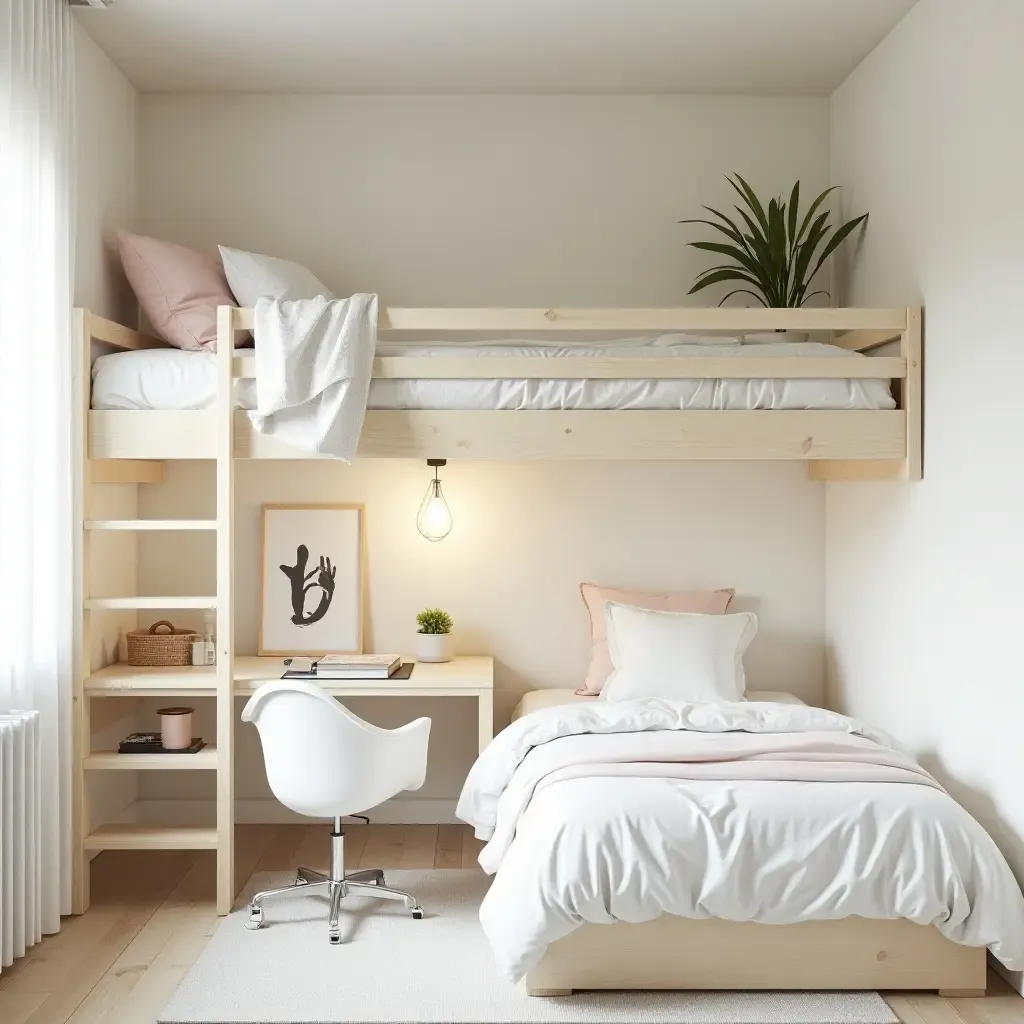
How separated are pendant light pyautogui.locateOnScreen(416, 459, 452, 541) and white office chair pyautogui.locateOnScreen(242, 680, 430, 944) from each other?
3.72 feet

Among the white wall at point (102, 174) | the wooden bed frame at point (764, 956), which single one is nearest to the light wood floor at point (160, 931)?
the wooden bed frame at point (764, 956)

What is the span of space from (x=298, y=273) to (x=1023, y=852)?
9.65 ft

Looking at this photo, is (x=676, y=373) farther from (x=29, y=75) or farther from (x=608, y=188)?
A: (x=29, y=75)

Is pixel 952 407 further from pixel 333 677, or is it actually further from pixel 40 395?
pixel 40 395

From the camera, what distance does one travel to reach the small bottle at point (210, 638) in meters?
3.95

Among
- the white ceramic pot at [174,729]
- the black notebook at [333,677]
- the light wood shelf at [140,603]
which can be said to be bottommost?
the white ceramic pot at [174,729]

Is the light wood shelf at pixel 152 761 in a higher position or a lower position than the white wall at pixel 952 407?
lower

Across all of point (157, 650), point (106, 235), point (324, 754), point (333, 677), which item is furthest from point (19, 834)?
point (106, 235)

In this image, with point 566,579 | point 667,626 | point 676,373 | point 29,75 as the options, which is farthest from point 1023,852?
point 29,75

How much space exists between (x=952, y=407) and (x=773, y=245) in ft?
3.51

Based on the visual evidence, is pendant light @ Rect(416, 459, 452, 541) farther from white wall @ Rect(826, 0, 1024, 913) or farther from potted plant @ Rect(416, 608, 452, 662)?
white wall @ Rect(826, 0, 1024, 913)

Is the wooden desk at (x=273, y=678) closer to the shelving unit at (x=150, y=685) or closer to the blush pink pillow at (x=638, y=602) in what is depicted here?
the shelving unit at (x=150, y=685)

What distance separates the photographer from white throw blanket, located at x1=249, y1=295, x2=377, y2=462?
3336 millimetres

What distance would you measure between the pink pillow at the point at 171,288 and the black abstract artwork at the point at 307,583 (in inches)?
39.4
